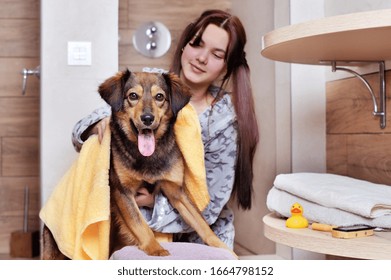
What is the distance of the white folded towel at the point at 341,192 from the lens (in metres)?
0.74

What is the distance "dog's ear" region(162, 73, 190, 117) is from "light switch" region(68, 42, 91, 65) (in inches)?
8.8

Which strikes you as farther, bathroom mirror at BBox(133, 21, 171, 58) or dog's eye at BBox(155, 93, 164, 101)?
bathroom mirror at BBox(133, 21, 171, 58)

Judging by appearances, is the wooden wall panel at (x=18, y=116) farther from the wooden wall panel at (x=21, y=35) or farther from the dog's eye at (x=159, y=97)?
the dog's eye at (x=159, y=97)

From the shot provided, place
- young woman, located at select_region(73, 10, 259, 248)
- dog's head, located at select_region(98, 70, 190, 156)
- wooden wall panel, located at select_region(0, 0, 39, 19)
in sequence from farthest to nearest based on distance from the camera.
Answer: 1. wooden wall panel, located at select_region(0, 0, 39, 19)
2. young woman, located at select_region(73, 10, 259, 248)
3. dog's head, located at select_region(98, 70, 190, 156)

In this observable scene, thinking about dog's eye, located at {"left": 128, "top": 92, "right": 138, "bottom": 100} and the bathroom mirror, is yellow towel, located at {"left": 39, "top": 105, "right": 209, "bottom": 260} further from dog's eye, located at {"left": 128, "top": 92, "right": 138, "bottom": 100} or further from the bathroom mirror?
the bathroom mirror

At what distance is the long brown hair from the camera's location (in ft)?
3.12

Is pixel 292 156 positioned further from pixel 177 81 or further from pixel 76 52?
pixel 76 52

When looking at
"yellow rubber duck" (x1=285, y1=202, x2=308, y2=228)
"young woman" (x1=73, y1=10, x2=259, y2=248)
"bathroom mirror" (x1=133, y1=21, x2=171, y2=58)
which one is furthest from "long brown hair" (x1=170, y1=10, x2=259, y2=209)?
"yellow rubber duck" (x1=285, y1=202, x2=308, y2=228)

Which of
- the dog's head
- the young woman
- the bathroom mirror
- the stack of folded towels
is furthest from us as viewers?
the bathroom mirror

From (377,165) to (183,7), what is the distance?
56cm

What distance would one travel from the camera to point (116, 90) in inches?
34.2

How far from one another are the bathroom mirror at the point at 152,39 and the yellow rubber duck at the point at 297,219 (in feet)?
1.40

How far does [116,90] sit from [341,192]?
0.37 m
